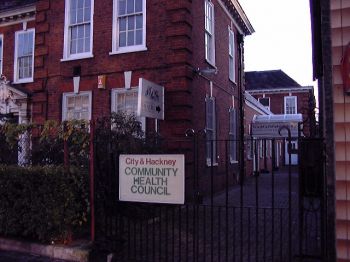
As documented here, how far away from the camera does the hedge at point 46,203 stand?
7.10m

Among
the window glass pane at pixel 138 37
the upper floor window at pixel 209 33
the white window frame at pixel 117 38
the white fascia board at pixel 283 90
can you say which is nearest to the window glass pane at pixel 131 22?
the window glass pane at pixel 138 37

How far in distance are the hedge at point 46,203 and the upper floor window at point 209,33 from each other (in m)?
8.42

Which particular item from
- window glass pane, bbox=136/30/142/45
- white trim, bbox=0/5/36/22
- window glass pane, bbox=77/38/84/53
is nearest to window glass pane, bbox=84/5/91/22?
window glass pane, bbox=77/38/84/53

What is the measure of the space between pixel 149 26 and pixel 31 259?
7931mm

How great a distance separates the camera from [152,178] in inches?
242

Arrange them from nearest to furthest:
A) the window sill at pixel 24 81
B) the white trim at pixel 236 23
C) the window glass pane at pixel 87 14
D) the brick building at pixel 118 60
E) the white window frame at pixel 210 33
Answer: the brick building at pixel 118 60, the window glass pane at pixel 87 14, the white window frame at pixel 210 33, the window sill at pixel 24 81, the white trim at pixel 236 23

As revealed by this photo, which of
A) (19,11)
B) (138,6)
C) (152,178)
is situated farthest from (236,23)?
(152,178)

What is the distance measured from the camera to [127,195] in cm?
633

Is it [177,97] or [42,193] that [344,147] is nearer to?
[42,193]

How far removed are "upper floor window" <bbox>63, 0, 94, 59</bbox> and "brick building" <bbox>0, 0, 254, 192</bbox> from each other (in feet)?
0.11

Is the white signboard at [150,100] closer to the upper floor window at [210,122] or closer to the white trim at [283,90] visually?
the upper floor window at [210,122]

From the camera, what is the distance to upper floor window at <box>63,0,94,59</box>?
13.8m

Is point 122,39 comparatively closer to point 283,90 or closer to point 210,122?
point 210,122

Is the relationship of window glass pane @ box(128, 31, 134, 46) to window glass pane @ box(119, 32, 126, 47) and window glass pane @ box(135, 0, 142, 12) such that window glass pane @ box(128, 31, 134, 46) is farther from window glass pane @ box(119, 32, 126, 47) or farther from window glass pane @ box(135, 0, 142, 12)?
window glass pane @ box(135, 0, 142, 12)
